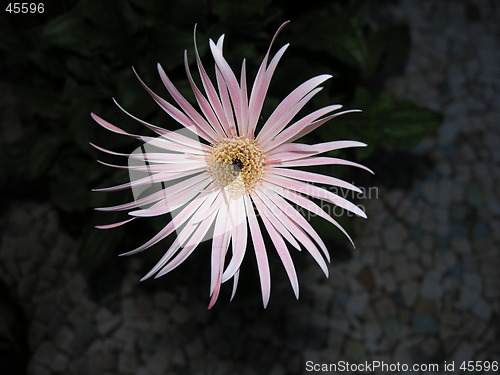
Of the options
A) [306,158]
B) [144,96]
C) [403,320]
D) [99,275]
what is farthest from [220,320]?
[306,158]

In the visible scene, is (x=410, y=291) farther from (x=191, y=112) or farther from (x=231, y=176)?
(x=191, y=112)

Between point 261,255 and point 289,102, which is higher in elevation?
point 289,102

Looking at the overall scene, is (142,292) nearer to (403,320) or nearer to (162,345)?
(162,345)

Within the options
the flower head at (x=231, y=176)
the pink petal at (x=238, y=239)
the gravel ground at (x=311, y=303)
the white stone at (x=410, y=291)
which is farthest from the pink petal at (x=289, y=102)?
the white stone at (x=410, y=291)

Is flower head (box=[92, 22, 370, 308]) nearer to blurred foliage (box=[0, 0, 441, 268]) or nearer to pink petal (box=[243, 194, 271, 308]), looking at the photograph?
pink petal (box=[243, 194, 271, 308])

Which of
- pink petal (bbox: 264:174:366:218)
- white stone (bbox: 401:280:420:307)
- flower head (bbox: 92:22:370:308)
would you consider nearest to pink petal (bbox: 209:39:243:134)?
flower head (bbox: 92:22:370:308)

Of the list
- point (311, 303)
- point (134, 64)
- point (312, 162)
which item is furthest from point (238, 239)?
point (311, 303)

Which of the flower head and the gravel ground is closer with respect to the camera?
the flower head
